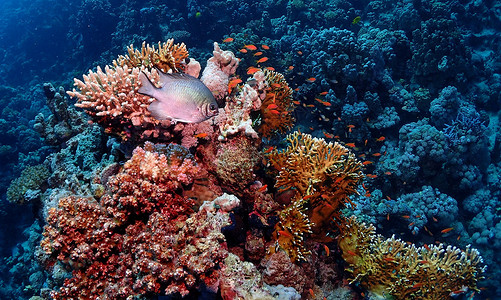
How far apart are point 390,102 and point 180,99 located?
1036cm

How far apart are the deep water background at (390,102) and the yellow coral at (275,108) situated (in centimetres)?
461

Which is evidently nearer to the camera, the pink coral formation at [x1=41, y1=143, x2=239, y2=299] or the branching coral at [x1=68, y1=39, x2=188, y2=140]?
the pink coral formation at [x1=41, y1=143, x2=239, y2=299]

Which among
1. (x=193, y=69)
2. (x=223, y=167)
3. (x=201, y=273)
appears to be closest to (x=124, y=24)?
(x=193, y=69)

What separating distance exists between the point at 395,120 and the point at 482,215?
14.1 ft

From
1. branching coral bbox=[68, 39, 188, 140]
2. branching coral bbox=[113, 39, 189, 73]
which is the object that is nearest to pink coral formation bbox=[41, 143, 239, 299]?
branching coral bbox=[68, 39, 188, 140]

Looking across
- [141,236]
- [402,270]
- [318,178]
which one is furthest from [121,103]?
[402,270]

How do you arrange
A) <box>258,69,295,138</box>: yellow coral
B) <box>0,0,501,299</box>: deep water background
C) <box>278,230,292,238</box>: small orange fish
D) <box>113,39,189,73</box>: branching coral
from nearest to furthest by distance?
<box>278,230,292,238</box>: small orange fish < <box>113,39,189,73</box>: branching coral < <box>258,69,295,138</box>: yellow coral < <box>0,0,501,299</box>: deep water background

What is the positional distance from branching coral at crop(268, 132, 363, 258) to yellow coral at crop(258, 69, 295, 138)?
0.82 meters

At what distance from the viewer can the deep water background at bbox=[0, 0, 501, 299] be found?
28.9 ft

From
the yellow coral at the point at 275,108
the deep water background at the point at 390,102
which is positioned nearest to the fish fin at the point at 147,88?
the yellow coral at the point at 275,108

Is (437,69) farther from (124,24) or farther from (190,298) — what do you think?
(124,24)

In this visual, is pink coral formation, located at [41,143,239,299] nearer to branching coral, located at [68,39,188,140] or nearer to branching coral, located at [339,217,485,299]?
branching coral, located at [68,39,188,140]

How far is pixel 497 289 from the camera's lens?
29.2 feet

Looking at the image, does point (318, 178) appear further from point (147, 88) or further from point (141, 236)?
point (147, 88)
